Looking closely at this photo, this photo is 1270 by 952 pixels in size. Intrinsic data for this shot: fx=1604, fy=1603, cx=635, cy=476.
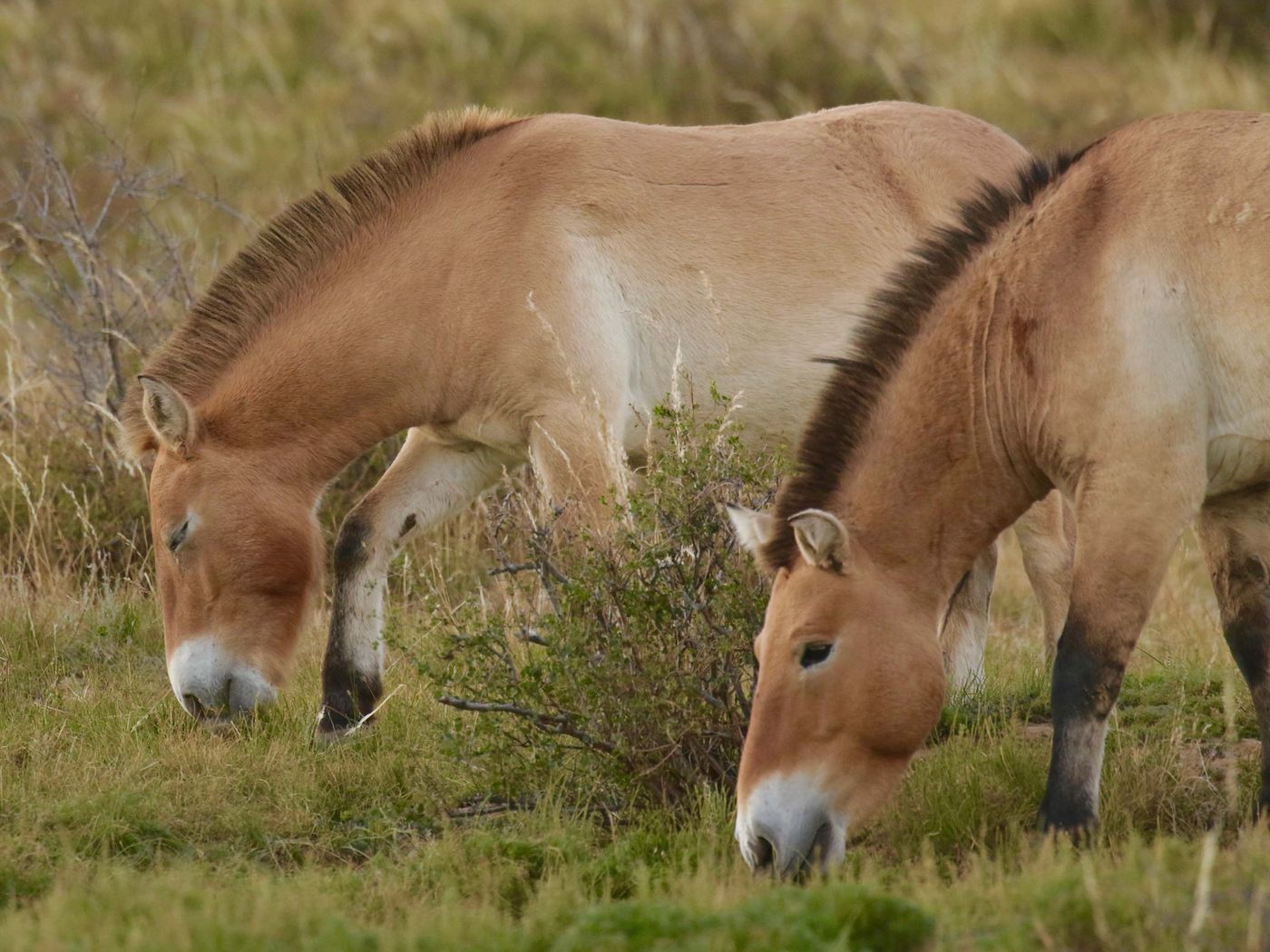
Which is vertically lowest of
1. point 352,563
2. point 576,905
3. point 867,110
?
point 576,905

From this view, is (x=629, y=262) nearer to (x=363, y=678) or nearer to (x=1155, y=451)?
(x=363, y=678)

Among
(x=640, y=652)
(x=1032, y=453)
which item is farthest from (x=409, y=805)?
(x=1032, y=453)

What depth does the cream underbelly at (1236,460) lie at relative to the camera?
423 cm

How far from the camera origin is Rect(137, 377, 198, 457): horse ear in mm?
5578

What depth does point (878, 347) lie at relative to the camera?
4469mm

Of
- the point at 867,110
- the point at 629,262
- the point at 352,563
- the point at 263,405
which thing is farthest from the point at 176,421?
the point at 867,110

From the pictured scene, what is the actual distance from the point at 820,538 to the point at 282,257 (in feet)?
9.54

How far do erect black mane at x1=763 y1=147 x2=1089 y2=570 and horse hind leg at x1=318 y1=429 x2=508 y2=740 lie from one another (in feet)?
6.98

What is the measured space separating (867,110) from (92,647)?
12.8 ft

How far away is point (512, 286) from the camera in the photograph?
228 inches

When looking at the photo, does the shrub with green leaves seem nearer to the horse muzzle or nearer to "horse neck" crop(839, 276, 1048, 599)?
"horse neck" crop(839, 276, 1048, 599)

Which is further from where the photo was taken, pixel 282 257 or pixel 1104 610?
pixel 282 257

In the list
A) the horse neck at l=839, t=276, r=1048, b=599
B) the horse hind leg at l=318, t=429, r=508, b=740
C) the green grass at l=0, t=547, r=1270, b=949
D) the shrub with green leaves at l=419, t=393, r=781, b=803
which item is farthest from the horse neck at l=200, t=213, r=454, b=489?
the horse neck at l=839, t=276, r=1048, b=599

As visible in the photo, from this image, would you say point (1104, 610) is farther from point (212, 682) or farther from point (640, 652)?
point (212, 682)
